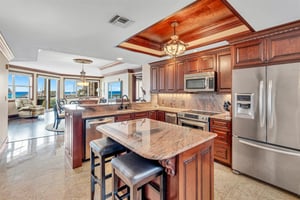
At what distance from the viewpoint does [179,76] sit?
434 centimetres

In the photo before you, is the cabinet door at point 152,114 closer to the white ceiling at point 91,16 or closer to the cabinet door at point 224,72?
the cabinet door at point 224,72

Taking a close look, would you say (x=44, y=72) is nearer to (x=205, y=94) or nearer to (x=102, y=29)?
(x=102, y=29)

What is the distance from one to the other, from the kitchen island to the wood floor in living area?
0.85 metres

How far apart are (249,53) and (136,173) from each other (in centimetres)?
262

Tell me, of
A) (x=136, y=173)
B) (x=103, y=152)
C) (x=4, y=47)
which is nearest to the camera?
(x=136, y=173)

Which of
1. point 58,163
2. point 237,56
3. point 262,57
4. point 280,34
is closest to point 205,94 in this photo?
point 237,56

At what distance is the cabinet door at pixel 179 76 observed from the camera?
4270 mm

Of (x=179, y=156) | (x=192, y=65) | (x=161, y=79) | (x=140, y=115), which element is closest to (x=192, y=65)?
(x=192, y=65)

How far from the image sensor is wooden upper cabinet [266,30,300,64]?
2.13 meters

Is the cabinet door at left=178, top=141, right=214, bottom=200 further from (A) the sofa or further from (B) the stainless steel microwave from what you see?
(A) the sofa

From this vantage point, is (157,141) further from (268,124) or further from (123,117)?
(123,117)

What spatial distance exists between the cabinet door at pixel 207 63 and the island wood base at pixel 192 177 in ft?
7.73

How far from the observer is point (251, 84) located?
2.52 meters

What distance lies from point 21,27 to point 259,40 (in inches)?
154
